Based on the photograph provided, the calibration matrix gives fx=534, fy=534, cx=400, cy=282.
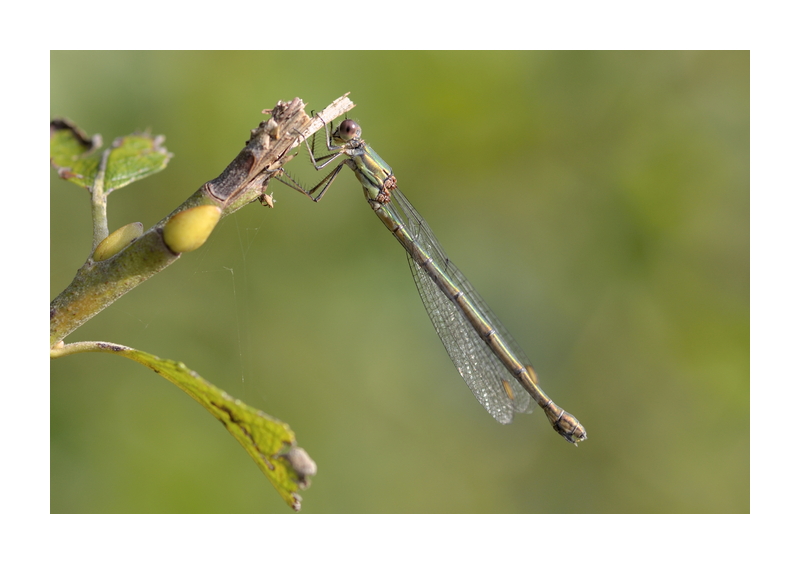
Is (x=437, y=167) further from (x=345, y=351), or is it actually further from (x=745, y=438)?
(x=745, y=438)

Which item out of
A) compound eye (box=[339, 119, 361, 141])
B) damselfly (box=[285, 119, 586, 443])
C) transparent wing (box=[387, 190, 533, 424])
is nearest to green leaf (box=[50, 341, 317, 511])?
compound eye (box=[339, 119, 361, 141])

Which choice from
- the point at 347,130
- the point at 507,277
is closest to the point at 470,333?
the point at 507,277

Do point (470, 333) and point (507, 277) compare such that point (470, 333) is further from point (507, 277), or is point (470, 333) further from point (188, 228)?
point (188, 228)

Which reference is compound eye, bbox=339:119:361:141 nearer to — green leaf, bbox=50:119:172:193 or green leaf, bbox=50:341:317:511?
green leaf, bbox=50:119:172:193

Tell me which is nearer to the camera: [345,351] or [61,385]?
[61,385]

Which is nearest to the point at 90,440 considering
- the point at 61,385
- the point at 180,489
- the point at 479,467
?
the point at 61,385

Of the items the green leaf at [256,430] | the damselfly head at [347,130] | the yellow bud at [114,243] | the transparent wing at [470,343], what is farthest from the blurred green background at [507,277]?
the green leaf at [256,430]
